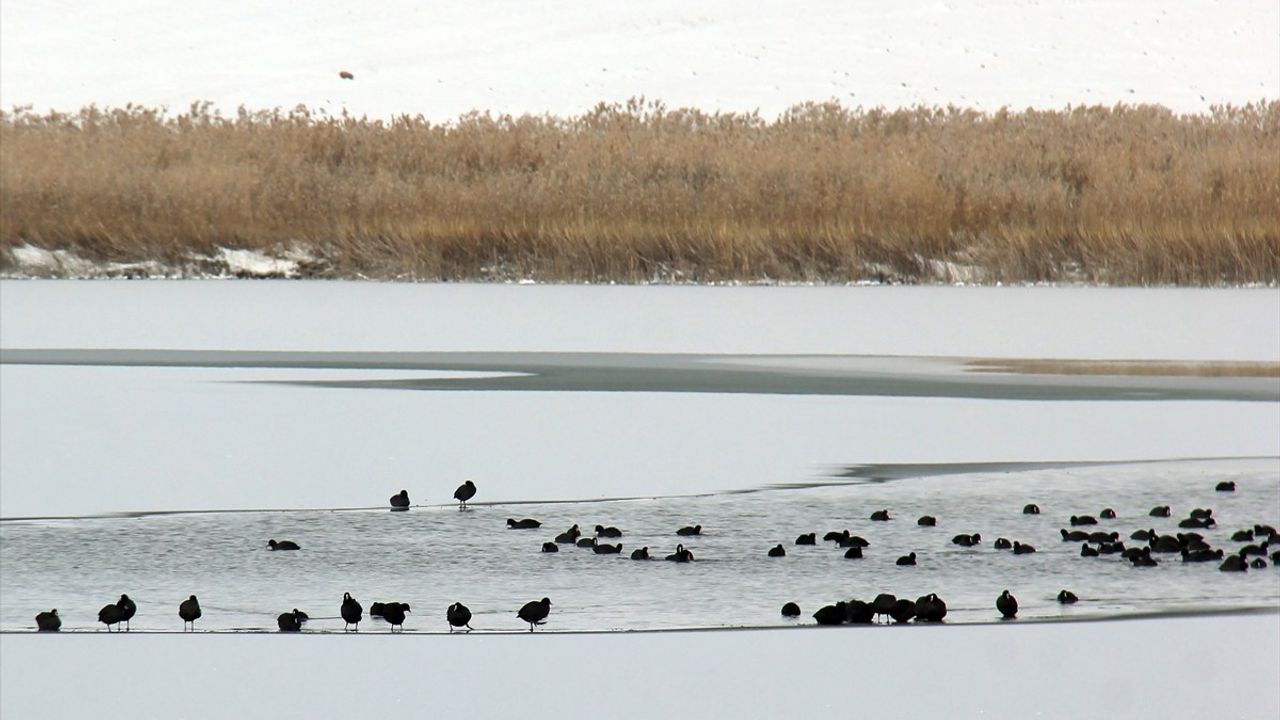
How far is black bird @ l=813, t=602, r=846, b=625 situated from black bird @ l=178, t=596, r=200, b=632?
4.62 feet

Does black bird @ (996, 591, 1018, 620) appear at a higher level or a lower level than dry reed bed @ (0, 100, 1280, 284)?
lower

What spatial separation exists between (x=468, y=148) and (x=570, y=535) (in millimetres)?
15274

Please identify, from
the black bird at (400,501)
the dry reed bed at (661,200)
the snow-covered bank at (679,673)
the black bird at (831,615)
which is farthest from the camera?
the dry reed bed at (661,200)

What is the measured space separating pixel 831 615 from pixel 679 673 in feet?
1.87

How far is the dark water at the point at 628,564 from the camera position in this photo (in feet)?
14.0

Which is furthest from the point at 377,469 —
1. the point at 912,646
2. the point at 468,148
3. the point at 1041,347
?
the point at 468,148

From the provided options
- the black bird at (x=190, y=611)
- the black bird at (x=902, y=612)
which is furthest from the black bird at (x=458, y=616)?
the black bird at (x=902, y=612)

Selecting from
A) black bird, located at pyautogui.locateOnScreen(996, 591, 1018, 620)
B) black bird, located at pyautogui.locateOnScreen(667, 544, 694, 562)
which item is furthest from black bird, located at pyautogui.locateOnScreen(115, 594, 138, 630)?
black bird, located at pyautogui.locateOnScreen(996, 591, 1018, 620)

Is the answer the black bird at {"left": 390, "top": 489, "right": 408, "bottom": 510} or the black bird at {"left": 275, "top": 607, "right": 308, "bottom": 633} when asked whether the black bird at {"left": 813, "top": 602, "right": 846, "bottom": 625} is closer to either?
the black bird at {"left": 275, "top": 607, "right": 308, "bottom": 633}

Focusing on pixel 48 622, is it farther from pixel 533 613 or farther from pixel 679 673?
pixel 679 673

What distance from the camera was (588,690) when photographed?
3521 millimetres

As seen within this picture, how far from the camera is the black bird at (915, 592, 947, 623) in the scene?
4.09 meters

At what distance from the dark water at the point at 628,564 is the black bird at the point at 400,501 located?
0.20 feet

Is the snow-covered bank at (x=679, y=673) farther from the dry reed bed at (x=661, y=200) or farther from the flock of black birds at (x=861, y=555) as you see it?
the dry reed bed at (x=661, y=200)
